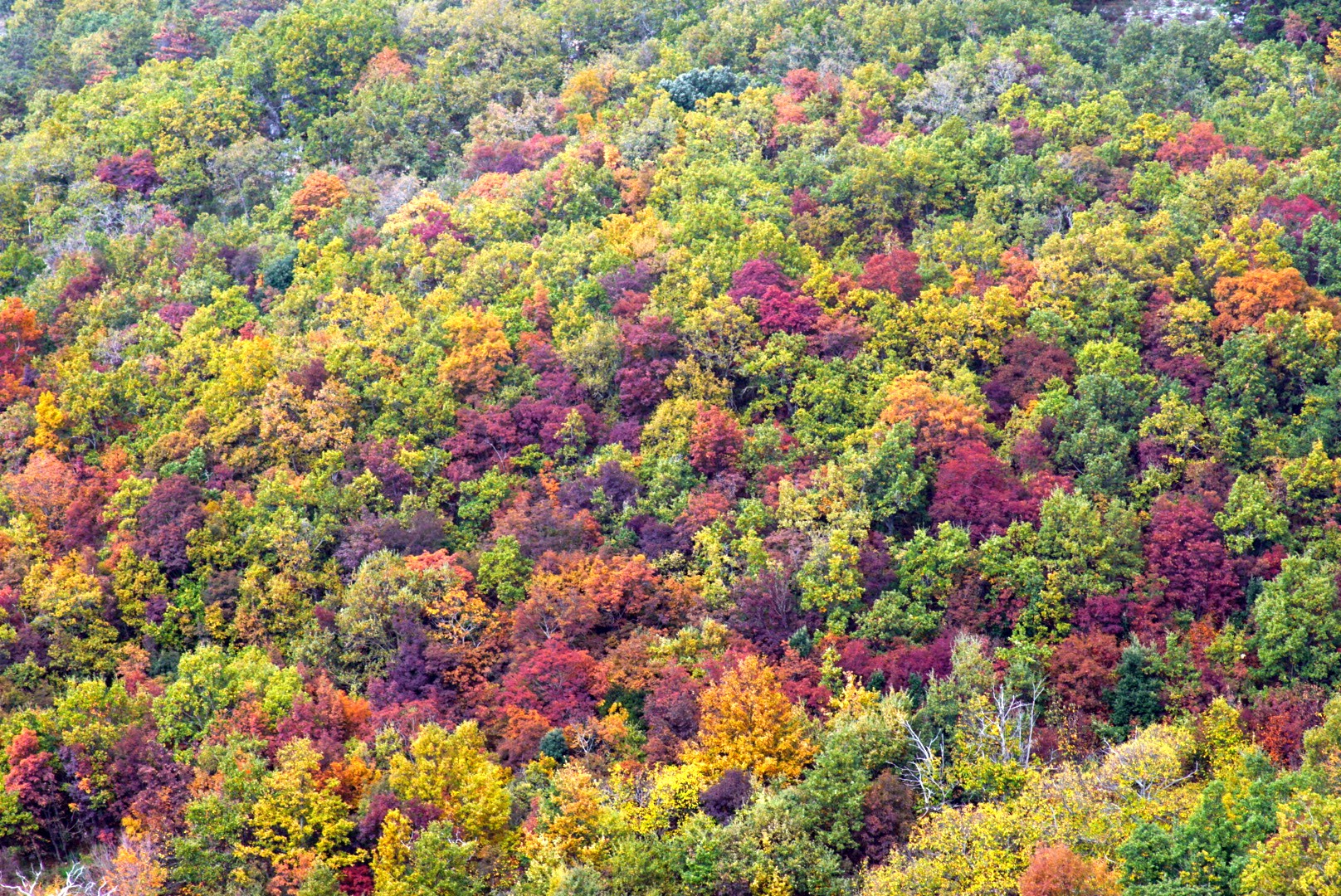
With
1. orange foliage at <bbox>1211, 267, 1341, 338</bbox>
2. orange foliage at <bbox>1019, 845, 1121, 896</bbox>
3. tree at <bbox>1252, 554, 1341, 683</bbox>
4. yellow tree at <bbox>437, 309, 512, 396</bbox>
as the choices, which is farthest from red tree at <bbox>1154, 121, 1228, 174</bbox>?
orange foliage at <bbox>1019, 845, 1121, 896</bbox>

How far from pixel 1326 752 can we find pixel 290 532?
3410 cm

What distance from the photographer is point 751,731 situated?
46.3 m

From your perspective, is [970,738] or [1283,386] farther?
[1283,386]

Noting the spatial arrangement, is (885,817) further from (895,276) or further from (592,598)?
(895,276)

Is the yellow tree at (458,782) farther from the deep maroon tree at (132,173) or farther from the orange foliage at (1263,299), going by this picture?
the deep maroon tree at (132,173)

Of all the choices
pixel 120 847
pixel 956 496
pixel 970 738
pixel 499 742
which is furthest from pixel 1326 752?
pixel 120 847

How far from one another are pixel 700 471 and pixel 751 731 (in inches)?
543

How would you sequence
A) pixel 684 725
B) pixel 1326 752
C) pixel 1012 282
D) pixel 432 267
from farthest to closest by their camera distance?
pixel 432 267 → pixel 1012 282 → pixel 684 725 → pixel 1326 752

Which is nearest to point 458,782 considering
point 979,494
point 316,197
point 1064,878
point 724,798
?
point 724,798

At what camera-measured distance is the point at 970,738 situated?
4506 cm

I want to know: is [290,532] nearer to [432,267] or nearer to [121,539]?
[121,539]

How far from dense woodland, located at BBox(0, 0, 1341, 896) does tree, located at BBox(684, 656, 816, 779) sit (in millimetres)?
159

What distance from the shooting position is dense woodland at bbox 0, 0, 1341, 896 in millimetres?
44094

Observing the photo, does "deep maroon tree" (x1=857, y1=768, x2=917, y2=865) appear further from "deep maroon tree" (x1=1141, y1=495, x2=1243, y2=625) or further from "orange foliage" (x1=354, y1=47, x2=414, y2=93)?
"orange foliage" (x1=354, y1=47, x2=414, y2=93)
